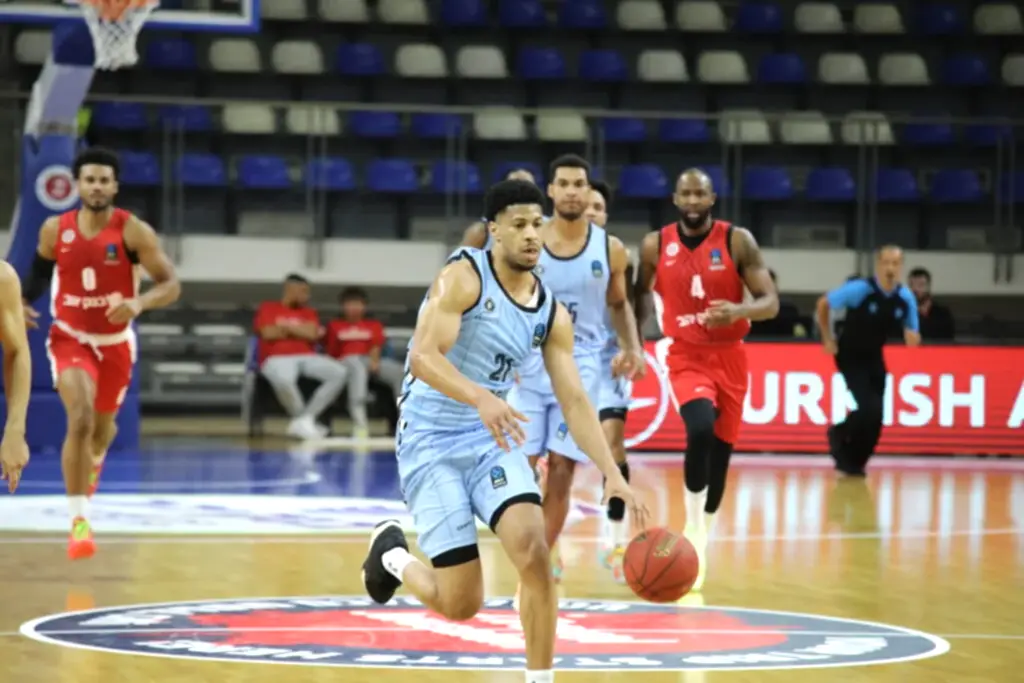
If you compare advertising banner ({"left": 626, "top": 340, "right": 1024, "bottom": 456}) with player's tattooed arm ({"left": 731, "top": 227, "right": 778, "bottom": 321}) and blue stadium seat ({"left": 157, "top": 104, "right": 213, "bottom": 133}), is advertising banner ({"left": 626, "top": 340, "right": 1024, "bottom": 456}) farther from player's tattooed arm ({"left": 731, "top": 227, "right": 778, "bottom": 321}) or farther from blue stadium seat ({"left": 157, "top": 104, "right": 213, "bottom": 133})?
player's tattooed arm ({"left": 731, "top": 227, "right": 778, "bottom": 321})

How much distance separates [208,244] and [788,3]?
320 inches

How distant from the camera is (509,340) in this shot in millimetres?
5691

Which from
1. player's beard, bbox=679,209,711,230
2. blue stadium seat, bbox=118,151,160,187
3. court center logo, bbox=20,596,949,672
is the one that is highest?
blue stadium seat, bbox=118,151,160,187

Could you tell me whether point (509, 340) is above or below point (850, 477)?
above

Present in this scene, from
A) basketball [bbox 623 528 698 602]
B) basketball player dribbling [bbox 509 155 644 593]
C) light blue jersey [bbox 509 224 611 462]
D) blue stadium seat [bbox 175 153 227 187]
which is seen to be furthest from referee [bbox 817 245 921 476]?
basketball [bbox 623 528 698 602]

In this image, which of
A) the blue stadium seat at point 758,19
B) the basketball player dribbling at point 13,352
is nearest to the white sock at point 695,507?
the basketball player dribbling at point 13,352

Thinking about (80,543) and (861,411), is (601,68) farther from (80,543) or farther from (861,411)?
(80,543)

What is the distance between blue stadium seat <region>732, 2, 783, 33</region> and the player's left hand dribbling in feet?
46.6

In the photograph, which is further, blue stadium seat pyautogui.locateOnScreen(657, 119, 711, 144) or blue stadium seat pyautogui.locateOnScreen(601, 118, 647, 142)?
blue stadium seat pyautogui.locateOnScreen(657, 119, 711, 144)

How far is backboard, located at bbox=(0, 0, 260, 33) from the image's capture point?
12961 mm

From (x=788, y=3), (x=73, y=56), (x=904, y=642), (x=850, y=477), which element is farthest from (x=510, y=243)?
(x=788, y=3)

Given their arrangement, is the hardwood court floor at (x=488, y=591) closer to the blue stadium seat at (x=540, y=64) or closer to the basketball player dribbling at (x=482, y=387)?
the basketball player dribbling at (x=482, y=387)

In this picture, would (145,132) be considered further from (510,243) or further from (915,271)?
(510,243)

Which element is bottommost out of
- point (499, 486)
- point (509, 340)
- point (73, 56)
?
point (499, 486)
